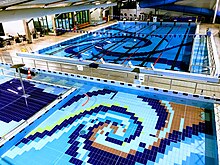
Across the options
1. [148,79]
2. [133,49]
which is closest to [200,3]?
[133,49]

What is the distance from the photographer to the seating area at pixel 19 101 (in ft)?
16.6

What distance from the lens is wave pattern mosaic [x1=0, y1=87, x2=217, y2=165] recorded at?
3801mm

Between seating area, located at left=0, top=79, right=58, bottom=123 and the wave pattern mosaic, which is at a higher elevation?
seating area, located at left=0, top=79, right=58, bottom=123

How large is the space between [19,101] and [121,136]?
3412 mm

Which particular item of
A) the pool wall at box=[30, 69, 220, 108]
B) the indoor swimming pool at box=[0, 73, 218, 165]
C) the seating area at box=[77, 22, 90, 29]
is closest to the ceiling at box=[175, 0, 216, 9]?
the seating area at box=[77, 22, 90, 29]

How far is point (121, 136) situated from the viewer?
4.38 m

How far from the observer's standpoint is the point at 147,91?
19.2ft

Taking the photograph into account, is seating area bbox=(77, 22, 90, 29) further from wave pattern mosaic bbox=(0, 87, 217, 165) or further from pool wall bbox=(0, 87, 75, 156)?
pool wall bbox=(0, 87, 75, 156)

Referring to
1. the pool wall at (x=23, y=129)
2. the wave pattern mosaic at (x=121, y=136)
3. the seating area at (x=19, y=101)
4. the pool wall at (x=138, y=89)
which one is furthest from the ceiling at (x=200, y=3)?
the pool wall at (x=23, y=129)

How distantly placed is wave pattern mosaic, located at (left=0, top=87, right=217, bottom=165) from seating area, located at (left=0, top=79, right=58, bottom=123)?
63 cm

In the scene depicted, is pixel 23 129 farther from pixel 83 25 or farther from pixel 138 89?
pixel 83 25

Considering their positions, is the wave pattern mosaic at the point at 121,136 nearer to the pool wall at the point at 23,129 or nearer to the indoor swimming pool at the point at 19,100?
the pool wall at the point at 23,129

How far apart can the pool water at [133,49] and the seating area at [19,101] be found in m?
4.19

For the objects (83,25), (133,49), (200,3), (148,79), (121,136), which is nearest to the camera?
(121,136)
